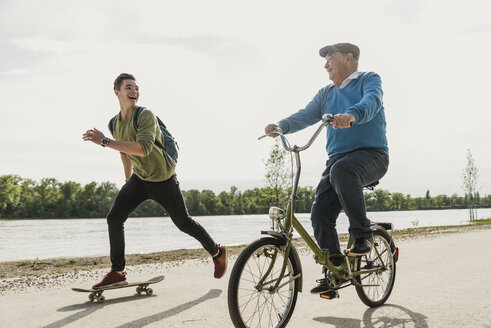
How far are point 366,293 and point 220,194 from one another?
109 metres

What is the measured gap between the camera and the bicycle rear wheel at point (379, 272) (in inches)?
158

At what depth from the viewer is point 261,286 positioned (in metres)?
3.07

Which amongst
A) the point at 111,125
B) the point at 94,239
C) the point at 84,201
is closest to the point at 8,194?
the point at 84,201

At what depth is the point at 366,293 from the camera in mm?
→ 4027

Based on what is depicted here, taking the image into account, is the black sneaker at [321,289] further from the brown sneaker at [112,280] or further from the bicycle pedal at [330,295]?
the brown sneaker at [112,280]

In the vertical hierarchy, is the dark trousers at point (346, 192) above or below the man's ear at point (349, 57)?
below

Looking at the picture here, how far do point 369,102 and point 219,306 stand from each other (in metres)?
2.36

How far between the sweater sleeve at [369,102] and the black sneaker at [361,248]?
3.39ft

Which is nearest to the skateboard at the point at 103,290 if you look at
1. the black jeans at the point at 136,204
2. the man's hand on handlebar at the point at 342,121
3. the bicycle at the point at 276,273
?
the black jeans at the point at 136,204

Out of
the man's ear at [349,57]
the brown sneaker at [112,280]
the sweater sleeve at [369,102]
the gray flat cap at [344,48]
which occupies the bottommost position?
the brown sneaker at [112,280]

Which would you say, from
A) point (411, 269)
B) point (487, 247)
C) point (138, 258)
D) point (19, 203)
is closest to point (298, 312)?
point (411, 269)

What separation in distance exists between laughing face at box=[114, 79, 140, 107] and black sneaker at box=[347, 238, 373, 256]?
111 inches

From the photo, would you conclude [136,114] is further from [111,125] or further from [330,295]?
[330,295]

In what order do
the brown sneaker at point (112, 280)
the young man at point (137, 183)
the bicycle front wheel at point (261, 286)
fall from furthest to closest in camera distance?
the young man at point (137, 183) < the brown sneaker at point (112, 280) < the bicycle front wheel at point (261, 286)
